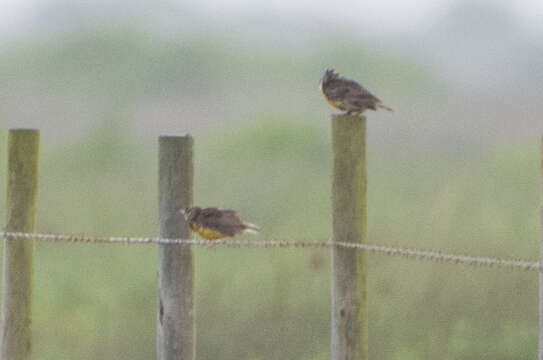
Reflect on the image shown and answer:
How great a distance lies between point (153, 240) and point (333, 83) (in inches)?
64.4

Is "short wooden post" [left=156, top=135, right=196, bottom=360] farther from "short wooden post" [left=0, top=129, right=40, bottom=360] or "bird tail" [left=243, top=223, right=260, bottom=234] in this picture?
"short wooden post" [left=0, top=129, right=40, bottom=360]

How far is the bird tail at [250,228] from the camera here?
5886 millimetres

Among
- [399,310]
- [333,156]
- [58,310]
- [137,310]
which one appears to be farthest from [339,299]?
[58,310]

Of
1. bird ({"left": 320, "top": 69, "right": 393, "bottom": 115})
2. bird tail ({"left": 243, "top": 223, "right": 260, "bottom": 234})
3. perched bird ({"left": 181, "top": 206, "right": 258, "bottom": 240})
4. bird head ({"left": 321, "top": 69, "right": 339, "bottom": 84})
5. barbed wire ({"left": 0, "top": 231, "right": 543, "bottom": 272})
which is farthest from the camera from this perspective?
bird head ({"left": 321, "top": 69, "right": 339, "bottom": 84})

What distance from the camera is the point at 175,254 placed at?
18.1 ft

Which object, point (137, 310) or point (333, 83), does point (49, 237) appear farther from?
point (137, 310)

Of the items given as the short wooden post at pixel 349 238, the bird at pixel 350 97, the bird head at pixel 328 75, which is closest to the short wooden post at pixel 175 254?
the short wooden post at pixel 349 238

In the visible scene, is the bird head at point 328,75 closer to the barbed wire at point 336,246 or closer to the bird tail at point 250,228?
the bird tail at point 250,228

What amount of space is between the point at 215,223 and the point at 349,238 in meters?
0.85

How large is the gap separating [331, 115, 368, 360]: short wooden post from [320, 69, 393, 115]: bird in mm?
1130

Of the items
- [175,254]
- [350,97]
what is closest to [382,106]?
[350,97]

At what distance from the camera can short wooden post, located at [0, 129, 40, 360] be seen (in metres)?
5.94

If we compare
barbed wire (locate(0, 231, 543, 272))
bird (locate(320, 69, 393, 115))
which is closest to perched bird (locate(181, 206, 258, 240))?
barbed wire (locate(0, 231, 543, 272))

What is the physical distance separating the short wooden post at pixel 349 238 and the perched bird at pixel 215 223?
71cm
